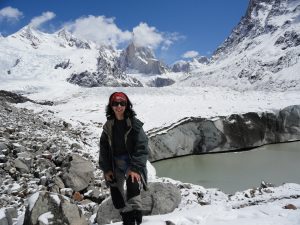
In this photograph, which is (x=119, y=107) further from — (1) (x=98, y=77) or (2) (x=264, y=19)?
(1) (x=98, y=77)

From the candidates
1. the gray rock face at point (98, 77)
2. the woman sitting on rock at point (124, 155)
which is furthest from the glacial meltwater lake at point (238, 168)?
the gray rock face at point (98, 77)

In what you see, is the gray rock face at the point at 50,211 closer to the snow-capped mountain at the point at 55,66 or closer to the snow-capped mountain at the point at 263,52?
the snow-capped mountain at the point at 263,52

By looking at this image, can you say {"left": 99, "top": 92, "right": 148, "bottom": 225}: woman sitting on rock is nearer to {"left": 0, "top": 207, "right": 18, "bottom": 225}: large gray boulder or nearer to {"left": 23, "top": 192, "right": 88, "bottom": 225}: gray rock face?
{"left": 23, "top": 192, "right": 88, "bottom": 225}: gray rock face

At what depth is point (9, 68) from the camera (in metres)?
138

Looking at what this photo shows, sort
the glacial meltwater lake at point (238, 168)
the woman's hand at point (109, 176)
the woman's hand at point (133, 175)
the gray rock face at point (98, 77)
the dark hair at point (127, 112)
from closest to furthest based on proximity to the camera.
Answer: the woman's hand at point (133, 175)
the dark hair at point (127, 112)
the woman's hand at point (109, 176)
the glacial meltwater lake at point (238, 168)
the gray rock face at point (98, 77)

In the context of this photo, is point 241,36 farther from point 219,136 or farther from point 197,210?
point 197,210

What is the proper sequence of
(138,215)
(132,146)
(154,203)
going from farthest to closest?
1. (154,203)
2. (138,215)
3. (132,146)

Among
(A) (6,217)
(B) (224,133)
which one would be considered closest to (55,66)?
(B) (224,133)

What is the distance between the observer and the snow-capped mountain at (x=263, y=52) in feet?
225

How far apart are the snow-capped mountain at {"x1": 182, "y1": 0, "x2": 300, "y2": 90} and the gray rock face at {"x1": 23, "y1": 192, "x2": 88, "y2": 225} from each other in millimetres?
53104

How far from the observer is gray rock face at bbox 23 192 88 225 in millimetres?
6363

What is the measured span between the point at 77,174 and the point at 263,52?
82968 millimetres

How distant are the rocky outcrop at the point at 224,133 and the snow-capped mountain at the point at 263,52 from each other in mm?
29465

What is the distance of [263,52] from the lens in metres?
87.4
